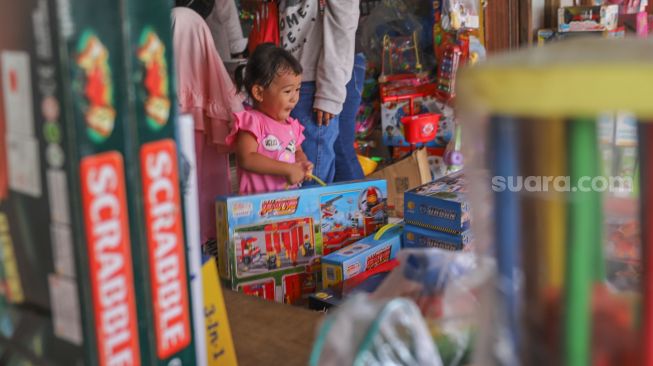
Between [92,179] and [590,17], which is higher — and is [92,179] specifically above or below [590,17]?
below

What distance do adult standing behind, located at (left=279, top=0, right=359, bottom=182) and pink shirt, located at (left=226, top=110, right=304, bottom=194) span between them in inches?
14.0

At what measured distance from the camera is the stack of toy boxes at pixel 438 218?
1.27 meters

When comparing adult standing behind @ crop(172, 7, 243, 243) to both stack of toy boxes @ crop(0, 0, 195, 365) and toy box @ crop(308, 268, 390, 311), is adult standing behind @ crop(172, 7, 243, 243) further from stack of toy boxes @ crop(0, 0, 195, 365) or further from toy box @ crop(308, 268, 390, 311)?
stack of toy boxes @ crop(0, 0, 195, 365)

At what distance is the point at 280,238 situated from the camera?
121cm

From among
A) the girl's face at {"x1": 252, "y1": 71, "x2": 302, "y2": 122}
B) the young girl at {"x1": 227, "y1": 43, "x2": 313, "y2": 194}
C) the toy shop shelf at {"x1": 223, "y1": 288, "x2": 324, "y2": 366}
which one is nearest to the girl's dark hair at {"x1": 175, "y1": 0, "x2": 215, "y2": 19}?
the young girl at {"x1": 227, "y1": 43, "x2": 313, "y2": 194}

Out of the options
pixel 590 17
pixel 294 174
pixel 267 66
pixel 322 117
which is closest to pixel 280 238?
pixel 294 174

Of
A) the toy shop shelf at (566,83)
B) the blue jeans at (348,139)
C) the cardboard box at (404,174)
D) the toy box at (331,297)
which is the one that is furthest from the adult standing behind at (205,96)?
the toy shop shelf at (566,83)

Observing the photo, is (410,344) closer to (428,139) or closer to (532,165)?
(532,165)

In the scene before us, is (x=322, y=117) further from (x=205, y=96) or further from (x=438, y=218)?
(x=438, y=218)

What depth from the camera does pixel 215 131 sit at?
230 cm

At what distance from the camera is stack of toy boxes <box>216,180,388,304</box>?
3.84 ft

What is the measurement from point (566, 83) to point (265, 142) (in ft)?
5.41

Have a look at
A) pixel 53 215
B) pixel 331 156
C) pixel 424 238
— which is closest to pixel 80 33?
pixel 53 215

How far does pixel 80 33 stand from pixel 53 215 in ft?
0.37
